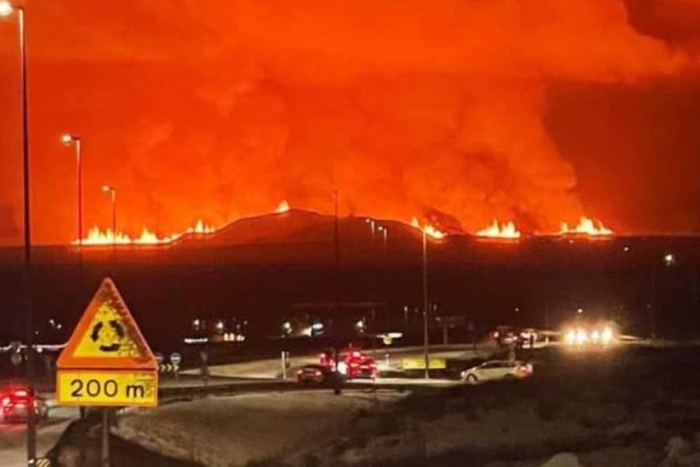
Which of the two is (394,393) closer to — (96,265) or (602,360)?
(602,360)

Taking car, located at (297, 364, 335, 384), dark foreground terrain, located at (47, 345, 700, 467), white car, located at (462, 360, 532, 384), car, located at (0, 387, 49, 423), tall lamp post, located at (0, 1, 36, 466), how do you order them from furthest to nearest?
1. white car, located at (462, 360, 532, 384)
2. car, located at (297, 364, 335, 384)
3. car, located at (0, 387, 49, 423)
4. dark foreground terrain, located at (47, 345, 700, 467)
5. tall lamp post, located at (0, 1, 36, 466)

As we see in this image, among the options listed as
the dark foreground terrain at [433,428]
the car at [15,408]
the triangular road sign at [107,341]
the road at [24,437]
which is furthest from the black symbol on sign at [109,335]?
the car at [15,408]

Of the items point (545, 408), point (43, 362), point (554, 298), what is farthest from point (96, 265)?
point (545, 408)

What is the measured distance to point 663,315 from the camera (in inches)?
6245

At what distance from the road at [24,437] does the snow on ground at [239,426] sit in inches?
89.4

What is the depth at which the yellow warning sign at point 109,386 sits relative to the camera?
1395cm

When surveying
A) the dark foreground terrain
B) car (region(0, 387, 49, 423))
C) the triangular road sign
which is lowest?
the dark foreground terrain

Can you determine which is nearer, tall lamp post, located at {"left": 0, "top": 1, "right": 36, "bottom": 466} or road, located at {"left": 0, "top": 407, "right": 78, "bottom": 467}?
tall lamp post, located at {"left": 0, "top": 1, "right": 36, "bottom": 466}

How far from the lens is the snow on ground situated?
1540 inches

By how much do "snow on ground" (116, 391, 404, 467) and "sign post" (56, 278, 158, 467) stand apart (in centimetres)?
2339

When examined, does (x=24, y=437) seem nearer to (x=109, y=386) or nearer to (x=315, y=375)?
(x=109, y=386)

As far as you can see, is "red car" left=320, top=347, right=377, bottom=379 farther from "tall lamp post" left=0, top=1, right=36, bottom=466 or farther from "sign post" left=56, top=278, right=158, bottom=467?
"sign post" left=56, top=278, right=158, bottom=467

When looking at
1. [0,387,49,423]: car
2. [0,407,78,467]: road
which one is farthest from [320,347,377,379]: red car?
[0,387,49,423]: car

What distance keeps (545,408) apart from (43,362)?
132 feet
